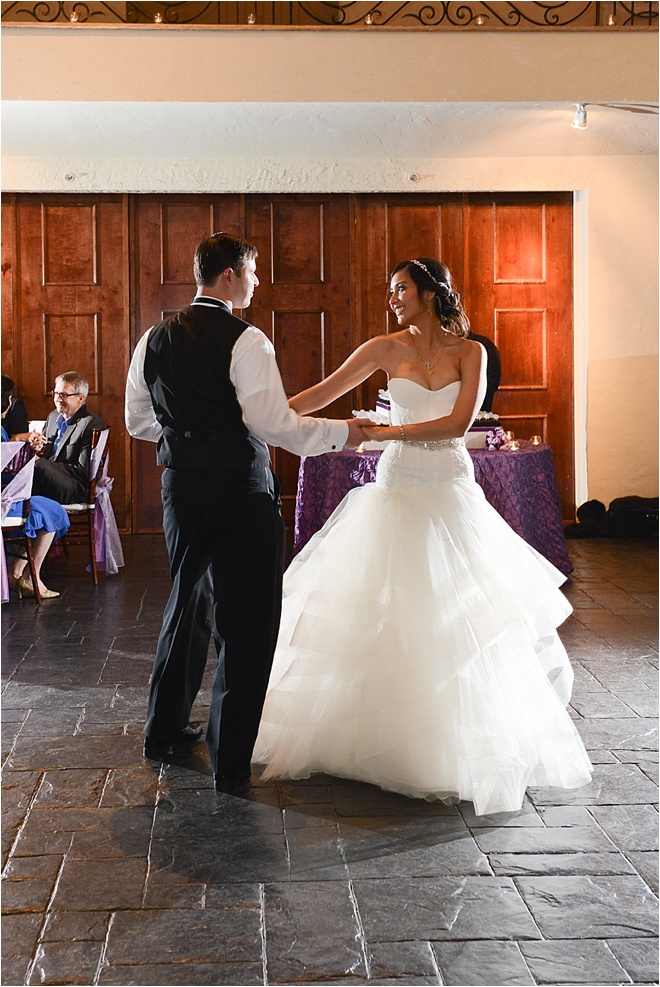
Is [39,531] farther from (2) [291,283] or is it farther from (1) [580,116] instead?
(1) [580,116]

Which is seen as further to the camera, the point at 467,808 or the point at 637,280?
the point at 637,280

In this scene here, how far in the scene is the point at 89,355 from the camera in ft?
29.4

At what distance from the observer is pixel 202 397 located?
11.0 ft

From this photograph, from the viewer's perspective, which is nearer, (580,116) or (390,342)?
(390,342)

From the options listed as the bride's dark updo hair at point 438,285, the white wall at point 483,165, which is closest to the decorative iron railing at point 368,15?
the white wall at point 483,165

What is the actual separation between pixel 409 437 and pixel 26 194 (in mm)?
6191

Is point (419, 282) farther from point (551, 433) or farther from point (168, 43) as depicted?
point (551, 433)

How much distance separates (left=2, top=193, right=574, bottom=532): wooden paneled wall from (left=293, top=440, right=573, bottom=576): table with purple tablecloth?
2697mm

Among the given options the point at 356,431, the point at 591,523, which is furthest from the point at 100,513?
the point at 356,431

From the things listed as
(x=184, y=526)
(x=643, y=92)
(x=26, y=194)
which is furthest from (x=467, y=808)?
(x=26, y=194)

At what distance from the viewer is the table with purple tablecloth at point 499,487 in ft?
20.8

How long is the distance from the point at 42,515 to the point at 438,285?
3539mm

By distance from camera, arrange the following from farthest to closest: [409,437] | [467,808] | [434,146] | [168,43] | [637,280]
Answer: [637,280] → [434,146] → [168,43] → [409,437] → [467,808]

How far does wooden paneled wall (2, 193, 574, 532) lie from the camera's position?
8906mm
